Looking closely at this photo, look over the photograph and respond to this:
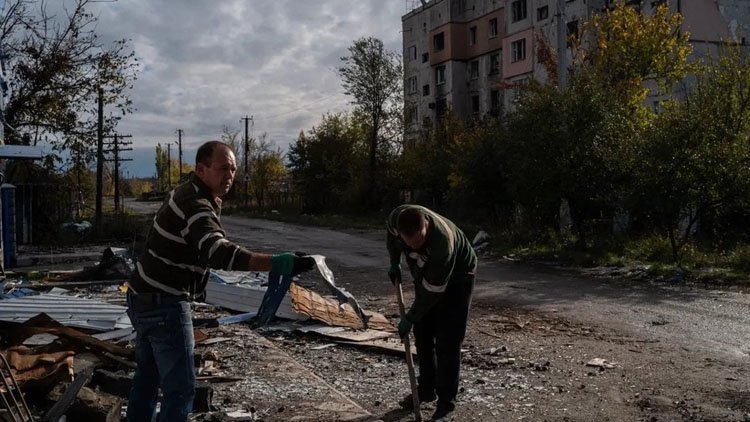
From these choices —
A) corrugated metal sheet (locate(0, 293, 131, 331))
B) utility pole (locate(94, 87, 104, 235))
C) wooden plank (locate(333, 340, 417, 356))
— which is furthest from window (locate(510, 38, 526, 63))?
corrugated metal sheet (locate(0, 293, 131, 331))

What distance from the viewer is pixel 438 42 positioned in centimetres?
5188

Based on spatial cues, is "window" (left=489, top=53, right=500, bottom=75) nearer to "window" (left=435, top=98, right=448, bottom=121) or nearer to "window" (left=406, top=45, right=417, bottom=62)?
"window" (left=435, top=98, right=448, bottom=121)

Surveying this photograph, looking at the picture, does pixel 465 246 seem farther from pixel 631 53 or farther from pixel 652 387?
pixel 631 53

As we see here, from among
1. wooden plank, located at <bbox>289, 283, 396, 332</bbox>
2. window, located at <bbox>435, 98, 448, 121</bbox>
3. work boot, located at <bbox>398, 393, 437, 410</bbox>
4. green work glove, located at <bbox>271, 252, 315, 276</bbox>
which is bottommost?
work boot, located at <bbox>398, 393, 437, 410</bbox>

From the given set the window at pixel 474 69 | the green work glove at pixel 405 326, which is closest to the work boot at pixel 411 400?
the green work glove at pixel 405 326

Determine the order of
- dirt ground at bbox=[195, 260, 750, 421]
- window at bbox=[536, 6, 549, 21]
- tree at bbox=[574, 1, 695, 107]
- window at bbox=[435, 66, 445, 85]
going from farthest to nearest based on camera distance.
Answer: window at bbox=[435, 66, 445, 85]
window at bbox=[536, 6, 549, 21]
tree at bbox=[574, 1, 695, 107]
dirt ground at bbox=[195, 260, 750, 421]

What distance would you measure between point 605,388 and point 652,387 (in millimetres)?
412

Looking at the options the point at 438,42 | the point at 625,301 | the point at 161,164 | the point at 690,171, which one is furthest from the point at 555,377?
the point at 161,164

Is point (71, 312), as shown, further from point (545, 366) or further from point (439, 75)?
point (439, 75)

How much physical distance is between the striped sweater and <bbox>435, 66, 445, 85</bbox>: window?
48.8 meters

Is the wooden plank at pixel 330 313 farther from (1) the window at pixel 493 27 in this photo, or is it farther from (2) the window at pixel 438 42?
(2) the window at pixel 438 42

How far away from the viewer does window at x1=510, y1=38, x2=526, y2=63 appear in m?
42.6

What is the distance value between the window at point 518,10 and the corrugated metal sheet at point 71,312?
3833cm

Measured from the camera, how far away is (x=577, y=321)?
9500mm
